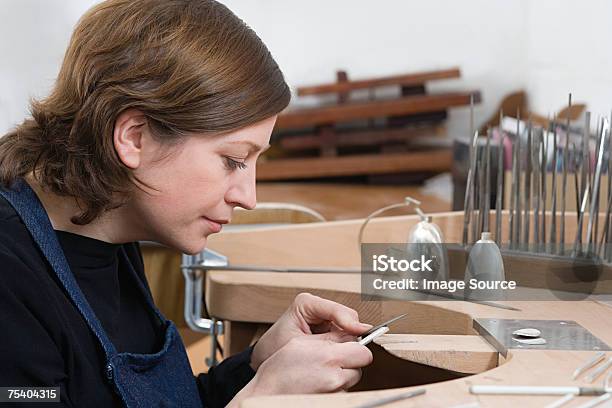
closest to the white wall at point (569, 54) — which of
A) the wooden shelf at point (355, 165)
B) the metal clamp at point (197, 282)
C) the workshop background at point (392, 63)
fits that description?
the workshop background at point (392, 63)

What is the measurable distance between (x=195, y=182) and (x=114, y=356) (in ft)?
0.78

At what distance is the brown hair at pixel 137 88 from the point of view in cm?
117

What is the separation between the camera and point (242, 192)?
4.05ft

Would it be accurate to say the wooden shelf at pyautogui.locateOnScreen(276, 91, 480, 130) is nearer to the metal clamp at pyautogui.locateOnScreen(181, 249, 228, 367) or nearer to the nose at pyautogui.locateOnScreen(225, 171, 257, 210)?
the metal clamp at pyautogui.locateOnScreen(181, 249, 228, 367)

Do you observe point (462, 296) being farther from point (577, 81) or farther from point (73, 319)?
point (577, 81)

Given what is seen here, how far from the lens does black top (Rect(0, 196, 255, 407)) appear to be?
107 centimetres

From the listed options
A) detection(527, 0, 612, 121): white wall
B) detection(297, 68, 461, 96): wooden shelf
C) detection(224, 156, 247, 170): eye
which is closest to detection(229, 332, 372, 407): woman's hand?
detection(224, 156, 247, 170): eye

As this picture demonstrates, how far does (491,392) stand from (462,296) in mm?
504

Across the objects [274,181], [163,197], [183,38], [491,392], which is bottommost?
[274,181]

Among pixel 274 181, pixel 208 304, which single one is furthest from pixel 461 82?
pixel 208 304

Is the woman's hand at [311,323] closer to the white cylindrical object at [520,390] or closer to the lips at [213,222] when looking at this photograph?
the lips at [213,222]

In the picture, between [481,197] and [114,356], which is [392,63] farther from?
[114,356]

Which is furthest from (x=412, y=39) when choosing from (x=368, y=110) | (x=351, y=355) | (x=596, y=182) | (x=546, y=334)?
(x=351, y=355)

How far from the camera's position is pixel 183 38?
46.4 inches
